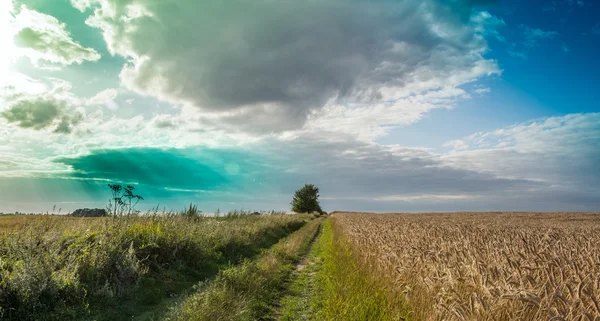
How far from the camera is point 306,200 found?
10506cm

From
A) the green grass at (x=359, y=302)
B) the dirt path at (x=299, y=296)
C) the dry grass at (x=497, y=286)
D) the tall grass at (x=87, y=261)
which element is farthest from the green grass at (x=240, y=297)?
the dry grass at (x=497, y=286)

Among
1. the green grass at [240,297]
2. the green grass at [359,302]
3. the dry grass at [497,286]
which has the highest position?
the dry grass at [497,286]

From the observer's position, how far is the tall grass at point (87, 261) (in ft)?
24.7

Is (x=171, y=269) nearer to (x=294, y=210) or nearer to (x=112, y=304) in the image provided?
(x=112, y=304)

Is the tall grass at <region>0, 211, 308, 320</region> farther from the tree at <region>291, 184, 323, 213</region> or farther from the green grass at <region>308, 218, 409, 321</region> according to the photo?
the tree at <region>291, 184, 323, 213</region>

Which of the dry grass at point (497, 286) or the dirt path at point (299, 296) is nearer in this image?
the dry grass at point (497, 286)

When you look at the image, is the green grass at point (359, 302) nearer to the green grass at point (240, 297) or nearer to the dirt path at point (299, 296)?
the dirt path at point (299, 296)

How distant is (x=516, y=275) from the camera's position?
179 inches

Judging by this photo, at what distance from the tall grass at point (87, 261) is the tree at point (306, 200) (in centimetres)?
8882

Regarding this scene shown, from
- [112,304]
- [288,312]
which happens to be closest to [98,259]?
[112,304]

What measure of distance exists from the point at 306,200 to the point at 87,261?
316 feet

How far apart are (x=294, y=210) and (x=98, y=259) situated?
9710 cm

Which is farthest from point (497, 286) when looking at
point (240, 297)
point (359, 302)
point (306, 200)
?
point (306, 200)

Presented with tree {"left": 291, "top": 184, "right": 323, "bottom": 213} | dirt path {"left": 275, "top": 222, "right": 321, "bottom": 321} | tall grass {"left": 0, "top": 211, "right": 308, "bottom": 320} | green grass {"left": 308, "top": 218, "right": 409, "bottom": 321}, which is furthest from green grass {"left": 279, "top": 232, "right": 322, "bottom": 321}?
tree {"left": 291, "top": 184, "right": 323, "bottom": 213}
